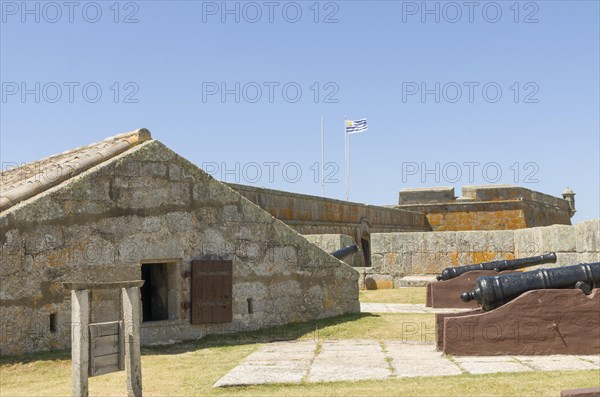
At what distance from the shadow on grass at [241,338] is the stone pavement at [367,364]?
1061 mm

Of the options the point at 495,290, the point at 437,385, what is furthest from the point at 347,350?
the point at 437,385

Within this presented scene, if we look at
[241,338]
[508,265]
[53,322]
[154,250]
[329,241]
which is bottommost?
[241,338]

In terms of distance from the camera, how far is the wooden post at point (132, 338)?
603cm

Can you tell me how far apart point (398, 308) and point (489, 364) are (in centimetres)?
613

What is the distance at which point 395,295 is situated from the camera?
15.5 m

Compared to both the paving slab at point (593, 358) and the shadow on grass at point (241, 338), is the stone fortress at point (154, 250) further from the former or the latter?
the paving slab at point (593, 358)

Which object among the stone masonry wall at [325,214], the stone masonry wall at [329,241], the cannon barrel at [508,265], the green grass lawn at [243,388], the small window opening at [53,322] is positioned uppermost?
the stone masonry wall at [325,214]

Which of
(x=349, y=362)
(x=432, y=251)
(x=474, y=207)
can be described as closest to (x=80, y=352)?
(x=349, y=362)

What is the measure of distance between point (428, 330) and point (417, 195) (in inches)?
807

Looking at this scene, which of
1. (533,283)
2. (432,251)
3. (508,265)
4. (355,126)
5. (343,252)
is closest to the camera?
(533,283)

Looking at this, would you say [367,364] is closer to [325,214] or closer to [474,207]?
[325,214]

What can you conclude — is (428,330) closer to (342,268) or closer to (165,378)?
(342,268)

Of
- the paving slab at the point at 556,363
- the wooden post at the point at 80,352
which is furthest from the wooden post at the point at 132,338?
the paving slab at the point at 556,363

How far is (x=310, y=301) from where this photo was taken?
11383 mm
